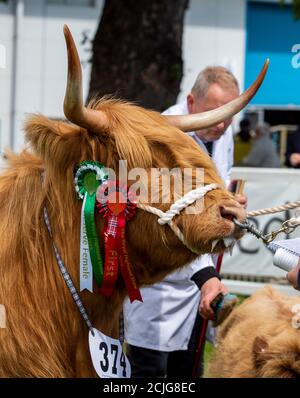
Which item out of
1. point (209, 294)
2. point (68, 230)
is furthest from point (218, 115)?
point (209, 294)

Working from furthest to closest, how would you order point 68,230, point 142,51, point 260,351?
point 142,51 → point 260,351 → point 68,230

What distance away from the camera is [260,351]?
13.7 ft

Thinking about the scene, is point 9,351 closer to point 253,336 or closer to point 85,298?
point 85,298

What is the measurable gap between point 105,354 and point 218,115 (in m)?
1.19

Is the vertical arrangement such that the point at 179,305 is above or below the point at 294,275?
below

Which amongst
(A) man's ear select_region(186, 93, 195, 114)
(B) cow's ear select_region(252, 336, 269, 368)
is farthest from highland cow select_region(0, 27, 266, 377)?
(A) man's ear select_region(186, 93, 195, 114)

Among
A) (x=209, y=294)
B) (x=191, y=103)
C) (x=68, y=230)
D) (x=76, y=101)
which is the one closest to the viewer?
(x=76, y=101)

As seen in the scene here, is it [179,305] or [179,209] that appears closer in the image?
[179,209]

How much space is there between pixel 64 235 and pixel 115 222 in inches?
10.2

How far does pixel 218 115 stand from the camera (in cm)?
367

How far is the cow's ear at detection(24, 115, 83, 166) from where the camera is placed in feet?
11.3

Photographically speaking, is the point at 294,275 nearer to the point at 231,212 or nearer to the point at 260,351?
the point at 231,212

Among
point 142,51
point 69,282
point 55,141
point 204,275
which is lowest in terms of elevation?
point 204,275

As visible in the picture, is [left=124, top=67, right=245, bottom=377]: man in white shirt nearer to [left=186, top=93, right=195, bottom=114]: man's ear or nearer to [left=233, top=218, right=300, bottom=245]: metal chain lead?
[left=186, top=93, right=195, bottom=114]: man's ear
